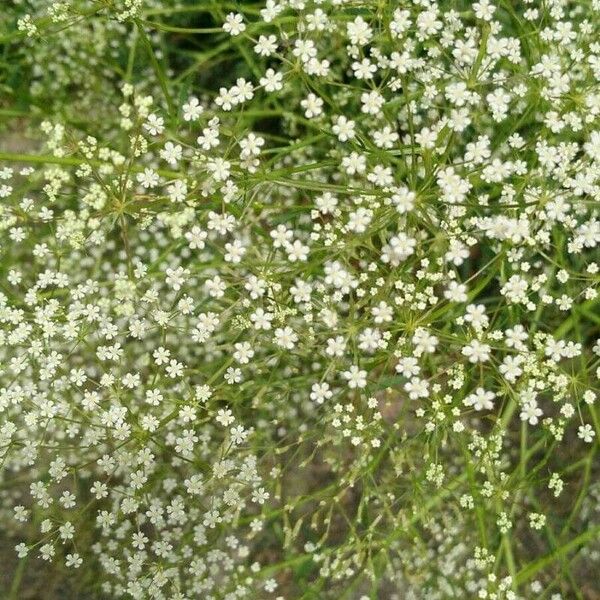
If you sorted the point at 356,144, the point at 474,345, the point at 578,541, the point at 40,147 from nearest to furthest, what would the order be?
the point at 474,345
the point at 356,144
the point at 578,541
the point at 40,147

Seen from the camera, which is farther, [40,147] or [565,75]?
[40,147]

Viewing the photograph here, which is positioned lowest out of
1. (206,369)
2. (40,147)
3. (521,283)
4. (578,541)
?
(578,541)

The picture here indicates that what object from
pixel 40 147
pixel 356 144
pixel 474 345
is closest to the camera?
pixel 474 345

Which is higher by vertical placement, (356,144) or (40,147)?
(40,147)

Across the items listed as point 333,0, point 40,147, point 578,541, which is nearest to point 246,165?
point 333,0

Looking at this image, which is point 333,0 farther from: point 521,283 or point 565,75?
point 521,283

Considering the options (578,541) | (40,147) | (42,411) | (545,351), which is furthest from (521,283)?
(40,147)

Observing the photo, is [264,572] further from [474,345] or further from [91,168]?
[91,168]
